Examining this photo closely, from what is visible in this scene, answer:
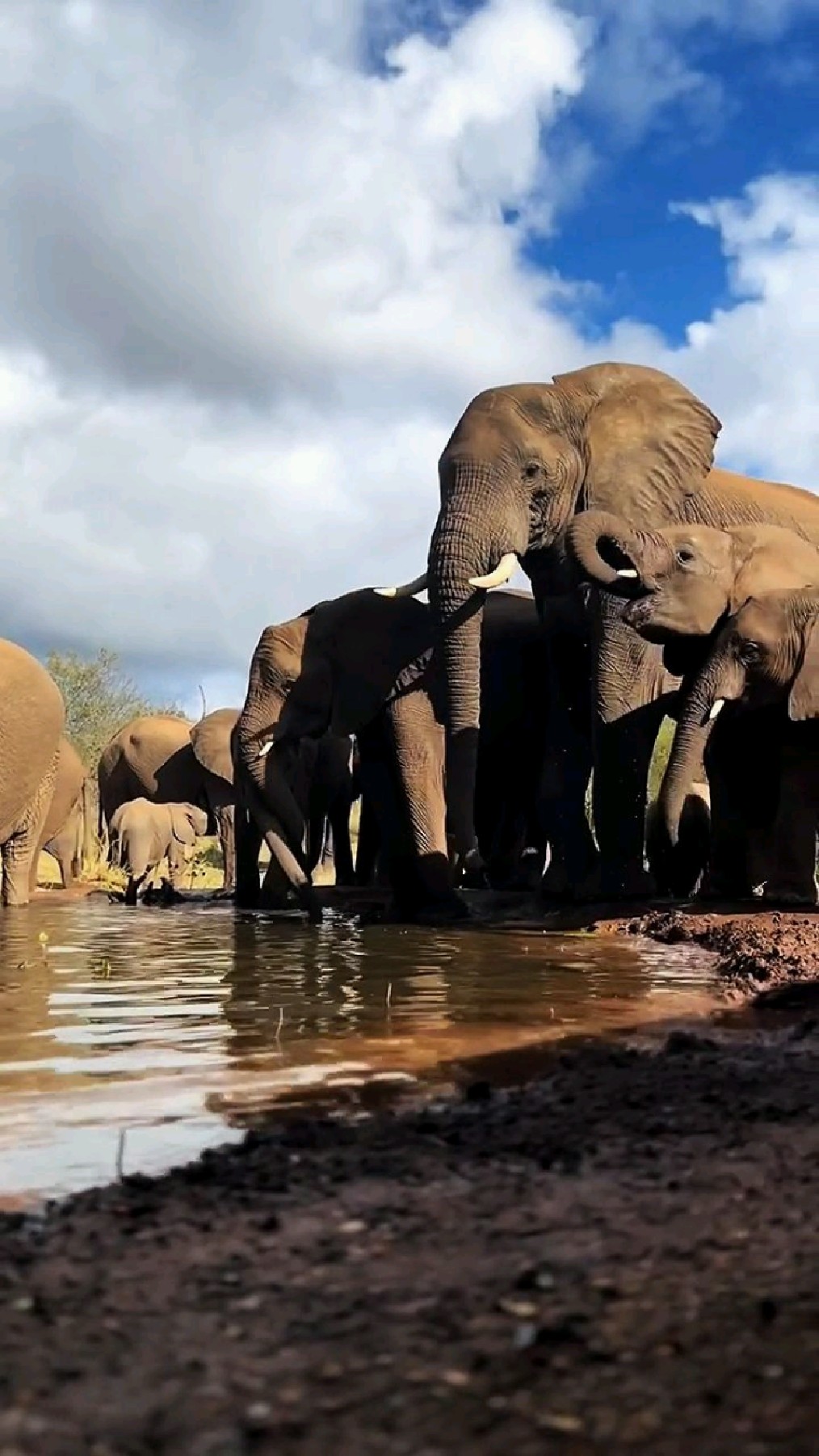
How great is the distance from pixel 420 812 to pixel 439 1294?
9.77m

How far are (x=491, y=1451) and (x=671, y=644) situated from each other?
32.3ft

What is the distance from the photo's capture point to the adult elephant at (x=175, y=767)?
21516 mm

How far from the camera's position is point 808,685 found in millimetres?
9250

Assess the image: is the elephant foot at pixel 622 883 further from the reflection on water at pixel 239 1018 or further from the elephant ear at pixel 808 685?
the reflection on water at pixel 239 1018

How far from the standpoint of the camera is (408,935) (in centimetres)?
895

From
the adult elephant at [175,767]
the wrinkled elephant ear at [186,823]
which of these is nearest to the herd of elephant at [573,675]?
the wrinkled elephant ear at [186,823]

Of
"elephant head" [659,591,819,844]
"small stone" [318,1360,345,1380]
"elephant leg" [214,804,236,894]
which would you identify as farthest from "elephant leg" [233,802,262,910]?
"small stone" [318,1360,345,1380]

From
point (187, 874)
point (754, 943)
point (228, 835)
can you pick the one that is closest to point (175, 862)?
point (228, 835)

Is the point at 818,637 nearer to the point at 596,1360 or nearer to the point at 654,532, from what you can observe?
the point at 654,532

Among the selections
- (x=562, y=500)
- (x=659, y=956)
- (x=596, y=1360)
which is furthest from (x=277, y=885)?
(x=596, y=1360)

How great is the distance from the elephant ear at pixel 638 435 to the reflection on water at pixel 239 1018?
4.69 m

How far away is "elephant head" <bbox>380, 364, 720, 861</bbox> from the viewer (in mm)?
10914

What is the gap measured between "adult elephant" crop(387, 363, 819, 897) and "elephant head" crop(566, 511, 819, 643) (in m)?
0.31

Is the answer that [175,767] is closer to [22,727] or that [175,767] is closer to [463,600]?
[22,727]
